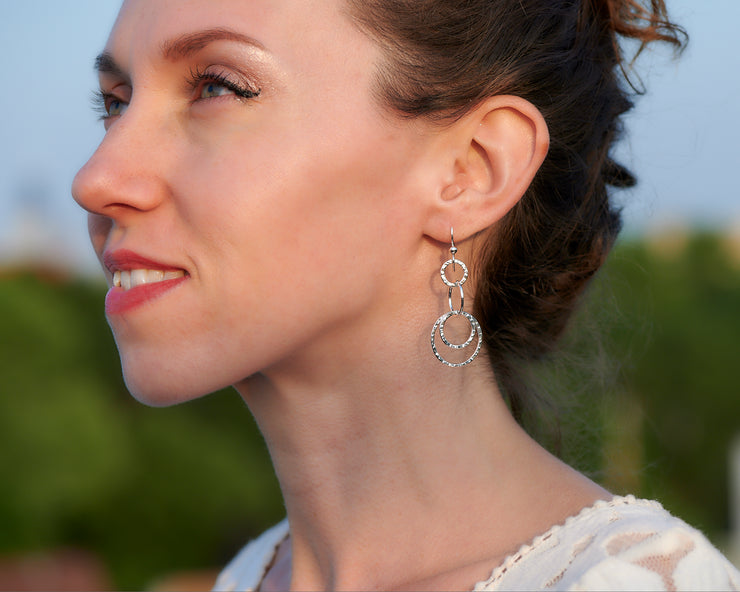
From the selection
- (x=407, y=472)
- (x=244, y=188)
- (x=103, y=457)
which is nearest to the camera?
(x=244, y=188)

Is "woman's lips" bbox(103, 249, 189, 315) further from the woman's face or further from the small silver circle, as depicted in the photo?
the small silver circle

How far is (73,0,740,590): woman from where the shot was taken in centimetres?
222

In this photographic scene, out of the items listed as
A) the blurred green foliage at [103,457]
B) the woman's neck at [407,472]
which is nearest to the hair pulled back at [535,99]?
the woman's neck at [407,472]

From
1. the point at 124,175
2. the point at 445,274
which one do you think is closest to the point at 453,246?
the point at 445,274

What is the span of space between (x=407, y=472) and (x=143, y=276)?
0.80 metres

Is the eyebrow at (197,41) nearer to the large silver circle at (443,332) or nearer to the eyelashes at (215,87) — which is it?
the eyelashes at (215,87)

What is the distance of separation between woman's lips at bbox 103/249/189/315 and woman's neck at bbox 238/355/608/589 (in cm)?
40

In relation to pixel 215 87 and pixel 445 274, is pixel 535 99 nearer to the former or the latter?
pixel 445 274

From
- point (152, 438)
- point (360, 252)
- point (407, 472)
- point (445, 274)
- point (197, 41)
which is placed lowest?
point (152, 438)

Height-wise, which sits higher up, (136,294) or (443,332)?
(136,294)

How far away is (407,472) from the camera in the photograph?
2.41 metres

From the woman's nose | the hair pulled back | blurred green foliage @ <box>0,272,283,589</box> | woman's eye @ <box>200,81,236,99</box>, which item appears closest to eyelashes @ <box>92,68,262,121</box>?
woman's eye @ <box>200,81,236,99</box>

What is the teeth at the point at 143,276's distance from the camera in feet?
7.45

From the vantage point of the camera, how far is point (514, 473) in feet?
7.84
